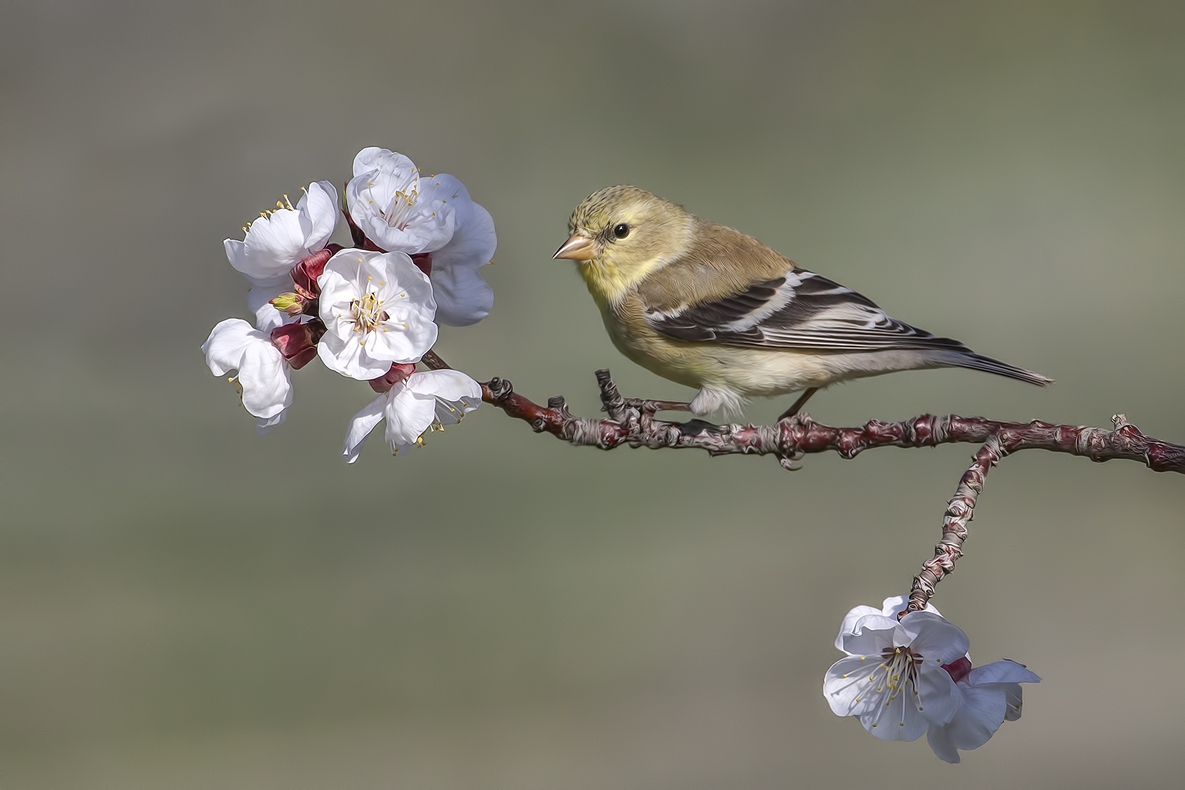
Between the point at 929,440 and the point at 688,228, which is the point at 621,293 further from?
the point at 929,440

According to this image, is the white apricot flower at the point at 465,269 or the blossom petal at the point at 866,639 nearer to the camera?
the blossom petal at the point at 866,639

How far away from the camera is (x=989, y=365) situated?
1518 mm

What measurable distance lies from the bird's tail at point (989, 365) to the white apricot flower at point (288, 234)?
102 centimetres

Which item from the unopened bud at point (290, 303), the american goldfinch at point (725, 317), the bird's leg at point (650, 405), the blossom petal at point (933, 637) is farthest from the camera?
the american goldfinch at point (725, 317)

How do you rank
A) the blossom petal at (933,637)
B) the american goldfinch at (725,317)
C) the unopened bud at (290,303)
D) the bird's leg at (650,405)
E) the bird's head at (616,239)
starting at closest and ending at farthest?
the blossom petal at (933,637), the unopened bud at (290,303), the bird's leg at (650,405), the american goldfinch at (725,317), the bird's head at (616,239)

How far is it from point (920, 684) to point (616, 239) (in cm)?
128

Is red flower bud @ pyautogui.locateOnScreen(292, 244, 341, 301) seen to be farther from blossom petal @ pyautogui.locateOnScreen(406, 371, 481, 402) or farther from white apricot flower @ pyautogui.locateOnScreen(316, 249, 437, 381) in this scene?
blossom petal @ pyautogui.locateOnScreen(406, 371, 481, 402)

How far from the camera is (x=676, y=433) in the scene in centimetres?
114

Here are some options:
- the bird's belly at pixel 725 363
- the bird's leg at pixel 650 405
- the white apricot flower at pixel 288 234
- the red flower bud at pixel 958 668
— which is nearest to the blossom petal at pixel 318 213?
the white apricot flower at pixel 288 234

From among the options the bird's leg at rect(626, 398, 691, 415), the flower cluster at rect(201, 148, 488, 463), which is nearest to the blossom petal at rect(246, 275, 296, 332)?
the flower cluster at rect(201, 148, 488, 463)

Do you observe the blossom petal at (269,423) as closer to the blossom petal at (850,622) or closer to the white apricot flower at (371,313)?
the white apricot flower at (371,313)

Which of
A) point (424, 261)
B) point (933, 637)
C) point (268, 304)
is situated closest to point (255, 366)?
point (268, 304)

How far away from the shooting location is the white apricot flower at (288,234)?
0.93m

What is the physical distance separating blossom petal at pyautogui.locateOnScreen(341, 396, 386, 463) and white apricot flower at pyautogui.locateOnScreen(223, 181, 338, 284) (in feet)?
0.60
